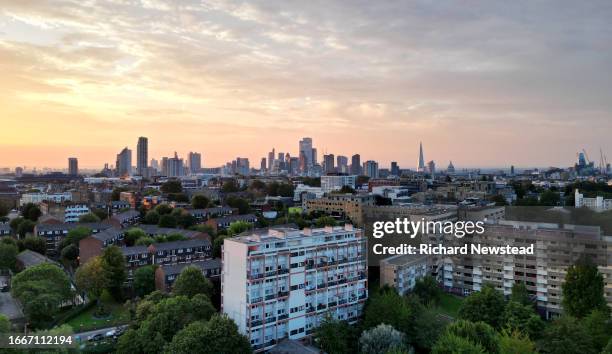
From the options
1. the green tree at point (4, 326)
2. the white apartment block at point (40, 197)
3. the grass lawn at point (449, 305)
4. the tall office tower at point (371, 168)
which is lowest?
the grass lawn at point (449, 305)

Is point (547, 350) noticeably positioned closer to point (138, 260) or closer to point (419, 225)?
point (419, 225)

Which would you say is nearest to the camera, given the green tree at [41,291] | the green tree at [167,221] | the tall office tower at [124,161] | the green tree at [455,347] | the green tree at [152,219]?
the green tree at [455,347]

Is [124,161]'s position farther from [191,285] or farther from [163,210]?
[191,285]

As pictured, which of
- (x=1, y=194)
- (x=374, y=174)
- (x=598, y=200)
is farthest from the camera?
(x=374, y=174)

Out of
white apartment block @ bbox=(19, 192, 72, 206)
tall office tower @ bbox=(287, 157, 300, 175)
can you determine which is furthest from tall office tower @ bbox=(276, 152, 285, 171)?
white apartment block @ bbox=(19, 192, 72, 206)

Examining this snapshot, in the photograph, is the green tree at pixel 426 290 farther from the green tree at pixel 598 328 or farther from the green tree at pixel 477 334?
the green tree at pixel 477 334

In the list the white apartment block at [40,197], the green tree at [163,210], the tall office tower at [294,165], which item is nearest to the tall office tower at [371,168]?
the tall office tower at [294,165]

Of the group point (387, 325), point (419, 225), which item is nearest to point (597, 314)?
point (387, 325)
